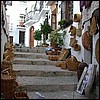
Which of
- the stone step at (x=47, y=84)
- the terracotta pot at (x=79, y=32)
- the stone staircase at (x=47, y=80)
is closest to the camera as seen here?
the stone staircase at (x=47, y=80)

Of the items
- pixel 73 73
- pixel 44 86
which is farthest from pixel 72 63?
pixel 44 86

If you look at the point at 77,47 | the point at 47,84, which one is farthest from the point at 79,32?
the point at 47,84

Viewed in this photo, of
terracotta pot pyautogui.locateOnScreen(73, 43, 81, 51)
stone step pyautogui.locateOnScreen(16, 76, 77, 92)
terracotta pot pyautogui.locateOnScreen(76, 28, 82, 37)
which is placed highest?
terracotta pot pyautogui.locateOnScreen(76, 28, 82, 37)

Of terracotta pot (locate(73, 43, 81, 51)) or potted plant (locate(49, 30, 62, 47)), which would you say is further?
potted plant (locate(49, 30, 62, 47))

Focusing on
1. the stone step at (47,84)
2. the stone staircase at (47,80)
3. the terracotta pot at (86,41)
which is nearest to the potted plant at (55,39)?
the stone staircase at (47,80)

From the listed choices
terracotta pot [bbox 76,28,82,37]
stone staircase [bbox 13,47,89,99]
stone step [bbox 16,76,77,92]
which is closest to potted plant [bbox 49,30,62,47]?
stone staircase [bbox 13,47,89,99]

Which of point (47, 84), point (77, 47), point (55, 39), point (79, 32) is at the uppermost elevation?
point (79, 32)

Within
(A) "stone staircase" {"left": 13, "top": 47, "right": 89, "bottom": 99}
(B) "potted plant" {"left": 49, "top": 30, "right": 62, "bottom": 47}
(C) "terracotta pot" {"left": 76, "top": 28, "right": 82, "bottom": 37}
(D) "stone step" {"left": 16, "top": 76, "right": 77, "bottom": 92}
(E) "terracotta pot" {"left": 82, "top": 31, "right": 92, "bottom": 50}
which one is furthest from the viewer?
(B) "potted plant" {"left": 49, "top": 30, "right": 62, "bottom": 47}

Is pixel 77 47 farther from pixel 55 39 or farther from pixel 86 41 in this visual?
pixel 55 39

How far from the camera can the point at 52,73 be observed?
646 cm

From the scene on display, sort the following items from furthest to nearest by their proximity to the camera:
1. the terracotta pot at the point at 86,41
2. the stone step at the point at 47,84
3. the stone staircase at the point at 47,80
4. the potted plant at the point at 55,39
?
1. the potted plant at the point at 55,39
2. the terracotta pot at the point at 86,41
3. the stone step at the point at 47,84
4. the stone staircase at the point at 47,80

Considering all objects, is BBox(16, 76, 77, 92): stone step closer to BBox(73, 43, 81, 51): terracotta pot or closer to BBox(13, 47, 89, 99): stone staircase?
BBox(13, 47, 89, 99): stone staircase

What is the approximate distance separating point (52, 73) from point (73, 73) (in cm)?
67

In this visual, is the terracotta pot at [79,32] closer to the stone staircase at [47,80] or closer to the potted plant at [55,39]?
the stone staircase at [47,80]
